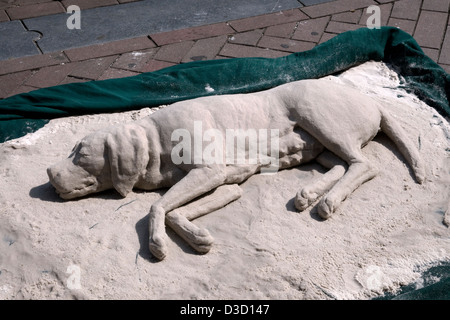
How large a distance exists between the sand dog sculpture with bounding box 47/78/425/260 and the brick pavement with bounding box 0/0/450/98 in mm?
1635

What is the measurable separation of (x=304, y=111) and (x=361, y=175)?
0.53m

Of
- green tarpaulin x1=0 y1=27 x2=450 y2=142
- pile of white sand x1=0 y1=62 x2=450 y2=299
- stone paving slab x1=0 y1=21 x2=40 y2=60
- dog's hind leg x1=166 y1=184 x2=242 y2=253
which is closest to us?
pile of white sand x1=0 y1=62 x2=450 y2=299

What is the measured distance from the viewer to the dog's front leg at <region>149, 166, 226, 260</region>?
2.83 m

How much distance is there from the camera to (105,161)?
304 centimetres

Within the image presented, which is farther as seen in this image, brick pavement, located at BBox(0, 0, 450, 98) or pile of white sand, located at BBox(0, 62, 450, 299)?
brick pavement, located at BBox(0, 0, 450, 98)

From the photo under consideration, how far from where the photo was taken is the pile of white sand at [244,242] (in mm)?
2746

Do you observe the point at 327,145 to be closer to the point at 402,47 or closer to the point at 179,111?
the point at 179,111

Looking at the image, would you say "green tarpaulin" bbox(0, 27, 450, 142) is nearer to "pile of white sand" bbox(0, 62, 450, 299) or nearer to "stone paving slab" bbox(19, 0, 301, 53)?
"pile of white sand" bbox(0, 62, 450, 299)

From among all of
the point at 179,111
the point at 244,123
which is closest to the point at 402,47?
the point at 244,123

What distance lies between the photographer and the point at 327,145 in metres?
3.28

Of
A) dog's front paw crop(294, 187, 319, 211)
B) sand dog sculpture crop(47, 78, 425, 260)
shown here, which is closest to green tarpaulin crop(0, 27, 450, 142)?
sand dog sculpture crop(47, 78, 425, 260)

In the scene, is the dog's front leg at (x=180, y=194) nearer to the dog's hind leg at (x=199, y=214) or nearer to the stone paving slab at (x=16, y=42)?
the dog's hind leg at (x=199, y=214)

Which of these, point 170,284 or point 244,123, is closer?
point 170,284

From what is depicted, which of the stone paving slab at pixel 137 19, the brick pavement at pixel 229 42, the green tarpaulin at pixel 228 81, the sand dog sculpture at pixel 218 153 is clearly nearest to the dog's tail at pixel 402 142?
the sand dog sculpture at pixel 218 153
